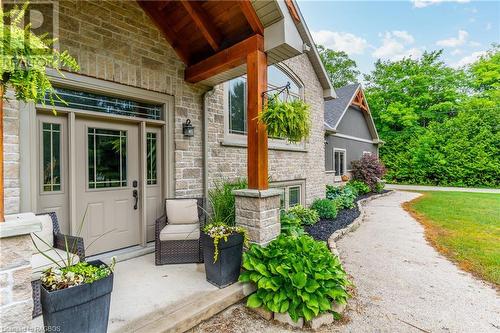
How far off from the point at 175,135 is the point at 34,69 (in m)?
2.70

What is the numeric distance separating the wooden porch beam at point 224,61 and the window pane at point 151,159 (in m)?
1.21

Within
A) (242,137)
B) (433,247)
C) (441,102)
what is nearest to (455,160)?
(441,102)

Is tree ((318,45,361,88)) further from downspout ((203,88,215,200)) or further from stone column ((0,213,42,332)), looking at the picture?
stone column ((0,213,42,332))

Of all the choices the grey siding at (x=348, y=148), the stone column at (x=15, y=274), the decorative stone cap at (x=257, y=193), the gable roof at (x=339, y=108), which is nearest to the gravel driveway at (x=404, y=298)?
the decorative stone cap at (x=257, y=193)

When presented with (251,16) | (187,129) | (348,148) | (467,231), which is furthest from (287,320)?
(348,148)

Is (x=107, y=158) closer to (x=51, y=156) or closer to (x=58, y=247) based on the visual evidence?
(x=51, y=156)

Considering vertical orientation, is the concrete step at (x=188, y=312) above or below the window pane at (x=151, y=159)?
below

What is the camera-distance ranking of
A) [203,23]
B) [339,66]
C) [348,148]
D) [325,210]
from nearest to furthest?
[203,23] < [325,210] < [348,148] < [339,66]

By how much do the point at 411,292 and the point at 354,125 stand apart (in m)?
11.5

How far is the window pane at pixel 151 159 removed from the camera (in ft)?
13.5

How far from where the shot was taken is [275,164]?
20.6 feet

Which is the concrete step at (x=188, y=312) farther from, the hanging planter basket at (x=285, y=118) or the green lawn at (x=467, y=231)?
the green lawn at (x=467, y=231)

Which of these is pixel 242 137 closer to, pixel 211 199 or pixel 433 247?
pixel 211 199

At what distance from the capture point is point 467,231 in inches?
230
